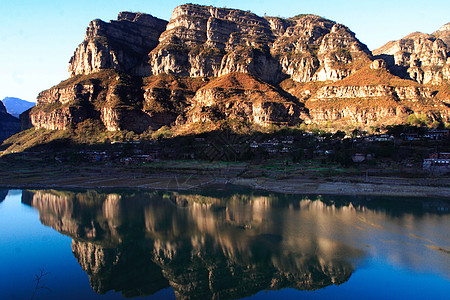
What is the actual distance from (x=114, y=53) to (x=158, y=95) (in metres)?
24.0

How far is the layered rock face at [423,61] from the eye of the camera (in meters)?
92.4

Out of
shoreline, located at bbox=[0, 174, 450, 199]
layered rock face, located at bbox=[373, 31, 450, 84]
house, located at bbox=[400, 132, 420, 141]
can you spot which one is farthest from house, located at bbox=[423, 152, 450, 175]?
layered rock face, located at bbox=[373, 31, 450, 84]

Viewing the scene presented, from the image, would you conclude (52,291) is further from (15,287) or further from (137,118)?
(137,118)

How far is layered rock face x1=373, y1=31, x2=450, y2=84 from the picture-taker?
9244cm

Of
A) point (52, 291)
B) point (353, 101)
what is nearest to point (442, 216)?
point (52, 291)

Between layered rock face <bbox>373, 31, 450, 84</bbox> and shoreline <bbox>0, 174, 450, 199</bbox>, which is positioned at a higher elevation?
layered rock face <bbox>373, 31, 450, 84</bbox>

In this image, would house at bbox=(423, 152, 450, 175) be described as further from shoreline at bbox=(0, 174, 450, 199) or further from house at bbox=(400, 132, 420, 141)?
house at bbox=(400, 132, 420, 141)

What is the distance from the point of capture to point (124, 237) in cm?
1870

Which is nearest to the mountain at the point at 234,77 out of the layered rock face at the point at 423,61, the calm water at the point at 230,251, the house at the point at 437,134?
the layered rock face at the point at 423,61

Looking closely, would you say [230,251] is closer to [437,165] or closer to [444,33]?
[437,165]

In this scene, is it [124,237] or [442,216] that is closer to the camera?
[124,237]

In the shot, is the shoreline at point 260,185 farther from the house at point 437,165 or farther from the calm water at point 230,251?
the house at point 437,165

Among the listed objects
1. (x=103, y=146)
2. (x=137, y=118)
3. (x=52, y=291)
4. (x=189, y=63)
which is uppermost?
(x=189, y=63)

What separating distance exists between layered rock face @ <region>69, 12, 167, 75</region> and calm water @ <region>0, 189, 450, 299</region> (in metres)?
79.3
